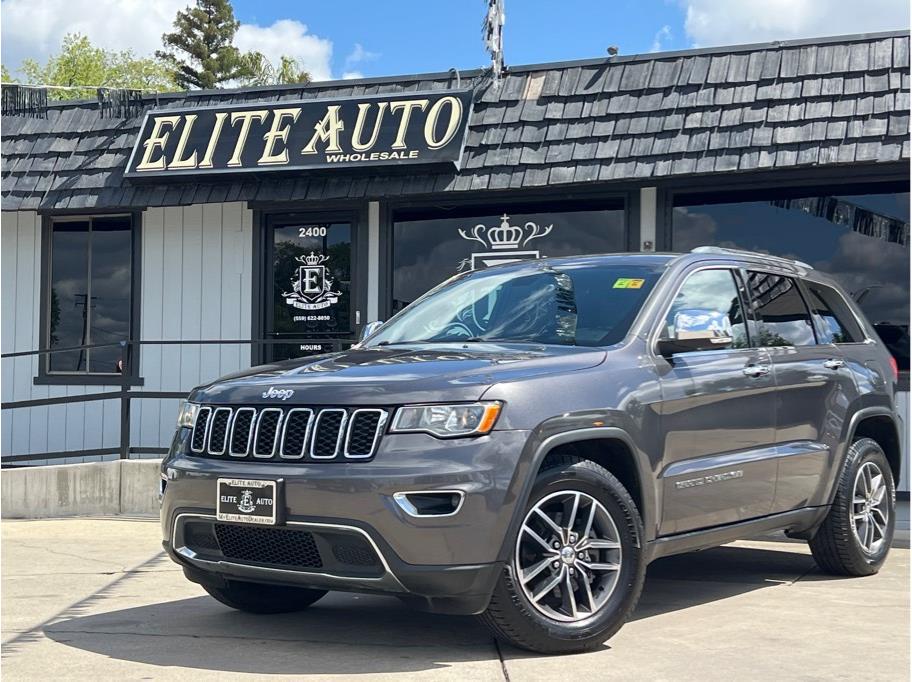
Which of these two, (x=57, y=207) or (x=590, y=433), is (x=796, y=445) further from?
(x=57, y=207)

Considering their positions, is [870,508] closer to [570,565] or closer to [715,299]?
[715,299]

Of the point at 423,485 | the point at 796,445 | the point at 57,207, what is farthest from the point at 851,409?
the point at 57,207

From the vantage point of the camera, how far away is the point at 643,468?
5316 mm

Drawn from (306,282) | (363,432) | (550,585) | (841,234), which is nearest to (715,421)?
(550,585)

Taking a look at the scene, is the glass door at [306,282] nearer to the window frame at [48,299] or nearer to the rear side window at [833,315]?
the window frame at [48,299]

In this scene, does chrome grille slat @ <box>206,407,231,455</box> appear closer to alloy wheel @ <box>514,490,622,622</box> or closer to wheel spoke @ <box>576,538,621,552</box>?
alloy wheel @ <box>514,490,622,622</box>

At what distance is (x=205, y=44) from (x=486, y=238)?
41.4m

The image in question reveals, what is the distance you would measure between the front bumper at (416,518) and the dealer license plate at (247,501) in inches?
2.5

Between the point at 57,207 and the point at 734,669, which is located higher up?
the point at 57,207

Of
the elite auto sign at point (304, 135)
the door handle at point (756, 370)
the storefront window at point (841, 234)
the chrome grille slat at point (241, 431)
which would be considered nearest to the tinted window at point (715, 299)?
the door handle at point (756, 370)

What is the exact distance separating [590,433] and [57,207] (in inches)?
329

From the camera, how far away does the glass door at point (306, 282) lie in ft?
38.9

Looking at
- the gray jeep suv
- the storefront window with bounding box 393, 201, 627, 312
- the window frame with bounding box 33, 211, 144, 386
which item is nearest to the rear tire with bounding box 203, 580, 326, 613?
the gray jeep suv

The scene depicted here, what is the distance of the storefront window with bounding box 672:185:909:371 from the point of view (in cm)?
997
